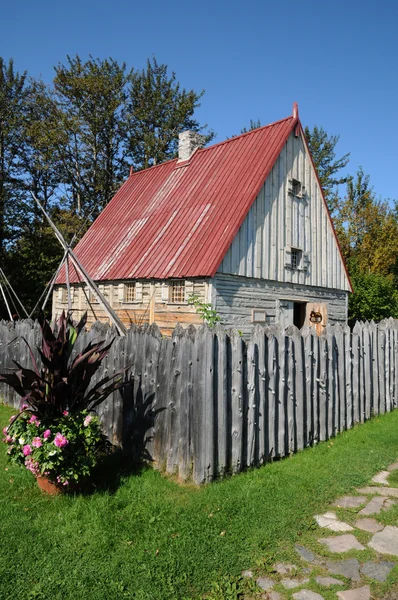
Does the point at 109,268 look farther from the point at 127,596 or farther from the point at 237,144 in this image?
the point at 127,596

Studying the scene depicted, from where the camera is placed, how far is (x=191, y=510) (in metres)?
4.06

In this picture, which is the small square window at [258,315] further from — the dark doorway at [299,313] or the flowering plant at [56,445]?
the flowering plant at [56,445]

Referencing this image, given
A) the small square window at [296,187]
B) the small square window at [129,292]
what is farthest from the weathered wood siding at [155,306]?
the small square window at [296,187]

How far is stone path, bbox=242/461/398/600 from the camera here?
2973 millimetres

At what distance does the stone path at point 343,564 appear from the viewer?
2973 millimetres

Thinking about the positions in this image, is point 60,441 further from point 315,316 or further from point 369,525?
point 315,316

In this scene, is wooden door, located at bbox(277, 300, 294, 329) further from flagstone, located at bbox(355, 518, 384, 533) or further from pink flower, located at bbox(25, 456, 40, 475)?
pink flower, located at bbox(25, 456, 40, 475)

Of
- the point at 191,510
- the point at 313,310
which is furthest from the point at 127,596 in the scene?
the point at 313,310

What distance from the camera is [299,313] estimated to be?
15.5 metres

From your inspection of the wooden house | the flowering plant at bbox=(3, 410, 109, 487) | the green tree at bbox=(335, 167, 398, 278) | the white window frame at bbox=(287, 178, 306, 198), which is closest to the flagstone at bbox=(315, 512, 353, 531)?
the flowering plant at bbox=(3, 410, 109, 487)

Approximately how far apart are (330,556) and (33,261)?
2296cm

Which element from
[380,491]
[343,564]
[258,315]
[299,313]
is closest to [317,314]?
[299,313]

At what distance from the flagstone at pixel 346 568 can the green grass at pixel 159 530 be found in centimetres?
30

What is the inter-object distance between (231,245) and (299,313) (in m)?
5.01
